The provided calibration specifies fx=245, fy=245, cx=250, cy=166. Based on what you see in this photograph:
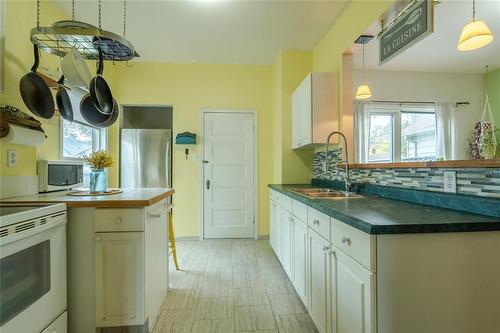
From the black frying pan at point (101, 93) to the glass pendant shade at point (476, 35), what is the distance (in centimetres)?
248

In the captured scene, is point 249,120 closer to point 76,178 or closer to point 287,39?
point 287,39

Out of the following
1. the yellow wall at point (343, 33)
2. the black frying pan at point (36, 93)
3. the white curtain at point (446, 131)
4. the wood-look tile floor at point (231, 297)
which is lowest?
the wood-look tile floor at point (231, 297)

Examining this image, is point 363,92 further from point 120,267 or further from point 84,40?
point 120,267

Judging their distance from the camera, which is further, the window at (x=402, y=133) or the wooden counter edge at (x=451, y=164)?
the window at (x=402, y=133)

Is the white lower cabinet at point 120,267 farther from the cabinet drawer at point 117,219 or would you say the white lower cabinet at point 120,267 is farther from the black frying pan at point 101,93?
the black frying pan at point 101,93

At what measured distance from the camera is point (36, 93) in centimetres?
187

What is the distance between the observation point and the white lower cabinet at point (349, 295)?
1012 mm

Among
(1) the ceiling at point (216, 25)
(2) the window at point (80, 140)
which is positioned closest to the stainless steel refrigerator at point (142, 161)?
(2) the window at point (80, 140)

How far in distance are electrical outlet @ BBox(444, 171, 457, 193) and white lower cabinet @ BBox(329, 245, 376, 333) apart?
0.72 metres

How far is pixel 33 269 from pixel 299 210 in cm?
170

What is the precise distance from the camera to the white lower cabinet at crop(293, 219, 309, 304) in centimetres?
183

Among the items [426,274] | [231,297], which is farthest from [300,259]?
[426,274]

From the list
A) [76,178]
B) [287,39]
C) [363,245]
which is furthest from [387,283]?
[287,39]

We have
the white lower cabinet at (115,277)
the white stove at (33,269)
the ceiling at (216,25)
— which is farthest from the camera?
the ceiling at (216,25)
